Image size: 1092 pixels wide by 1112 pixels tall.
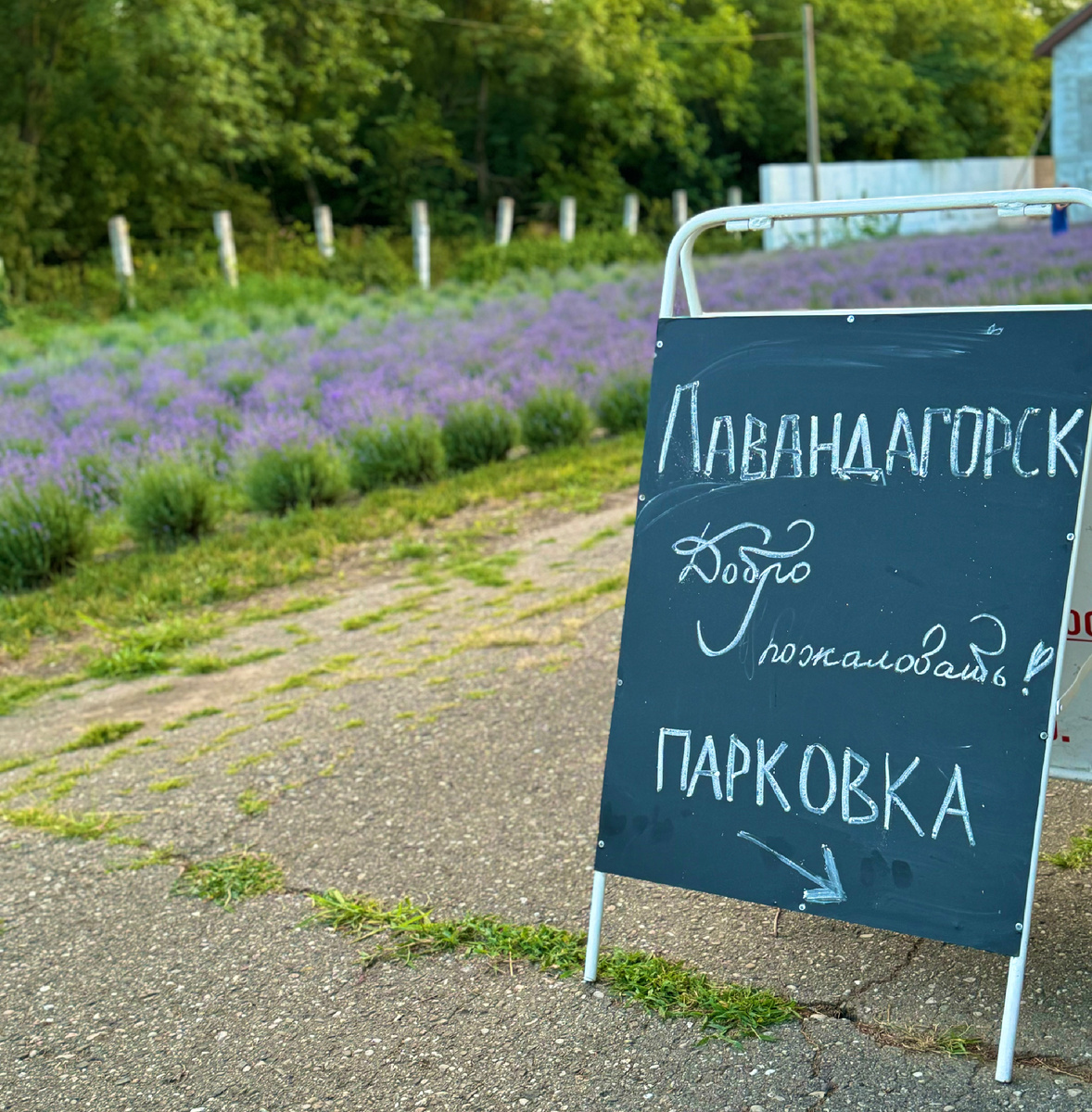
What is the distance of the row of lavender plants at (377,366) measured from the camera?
29.6 feet

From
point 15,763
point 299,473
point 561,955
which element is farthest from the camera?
point 299,473

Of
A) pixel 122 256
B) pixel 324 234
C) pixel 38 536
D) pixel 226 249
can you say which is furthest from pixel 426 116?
pixel 38 536

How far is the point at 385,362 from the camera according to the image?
42.2ft

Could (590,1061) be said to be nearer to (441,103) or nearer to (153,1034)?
(153,1034)

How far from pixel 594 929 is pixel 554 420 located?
7.41m

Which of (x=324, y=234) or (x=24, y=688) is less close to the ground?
(x=324, y=234)

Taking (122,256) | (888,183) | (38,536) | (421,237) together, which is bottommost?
(38,536)

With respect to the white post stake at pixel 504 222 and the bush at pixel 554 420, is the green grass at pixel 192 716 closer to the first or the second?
the bush at pixel 554 420

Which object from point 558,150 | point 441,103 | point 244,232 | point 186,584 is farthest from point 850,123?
point 186,584

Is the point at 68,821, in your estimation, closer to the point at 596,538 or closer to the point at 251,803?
the point at 251,803

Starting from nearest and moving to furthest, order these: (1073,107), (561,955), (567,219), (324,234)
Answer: (561,955) < (324,234) < (567,219) < (1073,107)

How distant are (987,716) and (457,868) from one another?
1.59m

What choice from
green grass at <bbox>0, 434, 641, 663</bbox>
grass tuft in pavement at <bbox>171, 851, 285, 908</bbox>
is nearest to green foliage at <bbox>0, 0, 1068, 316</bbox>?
green grass at <bbox>0, 434, 641, 663</bbox>

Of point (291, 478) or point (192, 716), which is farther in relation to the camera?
point (291, 478)
